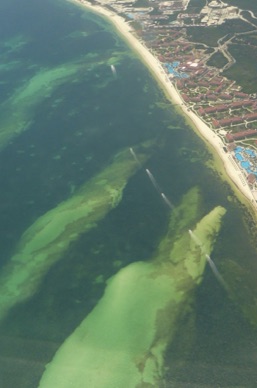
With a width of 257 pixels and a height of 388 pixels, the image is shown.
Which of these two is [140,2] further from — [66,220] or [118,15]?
[66,220]

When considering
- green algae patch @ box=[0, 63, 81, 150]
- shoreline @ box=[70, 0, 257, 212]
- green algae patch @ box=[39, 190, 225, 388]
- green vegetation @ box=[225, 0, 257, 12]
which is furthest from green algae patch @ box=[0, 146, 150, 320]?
green vegetation @ box=[225, 0, 257, 12]

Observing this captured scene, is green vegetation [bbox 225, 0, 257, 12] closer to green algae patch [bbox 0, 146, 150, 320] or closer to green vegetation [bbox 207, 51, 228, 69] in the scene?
green vegetation [bbox 207, 51, 228, 69]

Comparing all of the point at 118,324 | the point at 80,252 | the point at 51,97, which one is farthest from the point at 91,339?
the point at 51,97

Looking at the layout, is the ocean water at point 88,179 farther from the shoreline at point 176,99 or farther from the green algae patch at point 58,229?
the shoreline at point 176,99

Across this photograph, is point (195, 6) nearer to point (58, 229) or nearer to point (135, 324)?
point (58, 229)

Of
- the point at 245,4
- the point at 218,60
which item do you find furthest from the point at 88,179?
the point at 245,4
